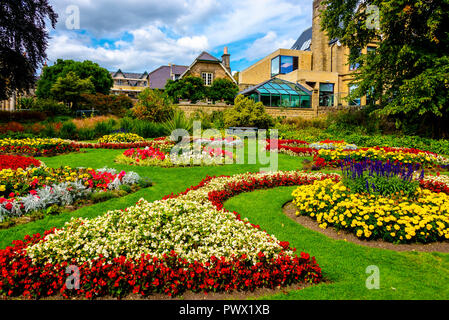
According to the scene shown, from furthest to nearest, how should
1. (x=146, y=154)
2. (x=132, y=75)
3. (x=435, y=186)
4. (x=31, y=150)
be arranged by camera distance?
(x=132, y=75)
(x=31, y=150)
(x=146, y=154)
(x=435, y=186)

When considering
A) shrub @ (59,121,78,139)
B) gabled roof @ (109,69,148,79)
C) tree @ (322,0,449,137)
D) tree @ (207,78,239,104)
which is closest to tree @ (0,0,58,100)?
shrub @ (59,121,78,139)

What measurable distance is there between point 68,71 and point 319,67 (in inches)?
1604

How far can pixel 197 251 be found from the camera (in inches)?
142

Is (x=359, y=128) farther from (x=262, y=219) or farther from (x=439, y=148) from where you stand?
(x=262, y=219)

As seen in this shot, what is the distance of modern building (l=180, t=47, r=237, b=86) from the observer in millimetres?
38625

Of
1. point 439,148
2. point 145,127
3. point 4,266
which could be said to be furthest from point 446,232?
point 145,127

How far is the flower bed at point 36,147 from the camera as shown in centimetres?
1205

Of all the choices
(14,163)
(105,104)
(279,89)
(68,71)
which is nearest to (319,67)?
(279,89)

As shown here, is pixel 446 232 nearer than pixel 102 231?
No

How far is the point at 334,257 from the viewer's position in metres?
3.98

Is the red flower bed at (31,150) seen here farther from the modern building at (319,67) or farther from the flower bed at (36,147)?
the modern building at (319,67)

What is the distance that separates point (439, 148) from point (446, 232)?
41.4 ft

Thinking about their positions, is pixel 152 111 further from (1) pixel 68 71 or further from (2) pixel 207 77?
(1) pixel 68 71
